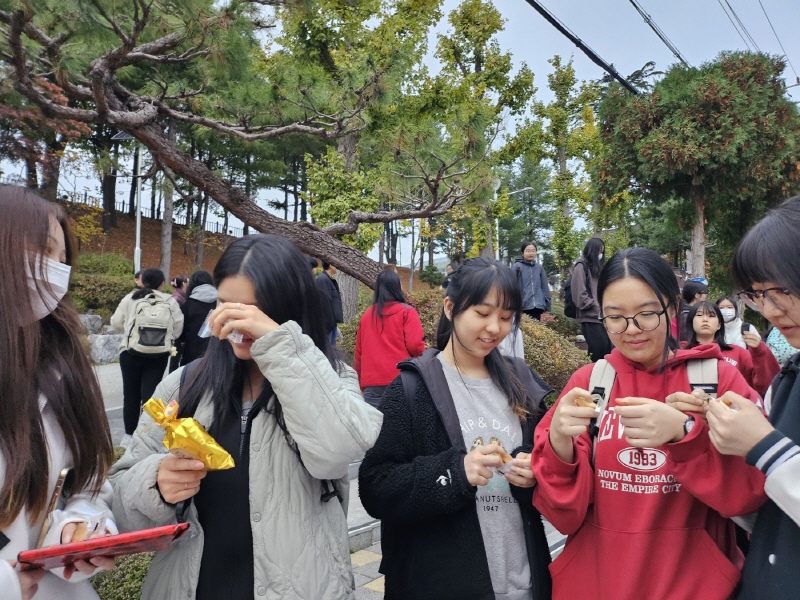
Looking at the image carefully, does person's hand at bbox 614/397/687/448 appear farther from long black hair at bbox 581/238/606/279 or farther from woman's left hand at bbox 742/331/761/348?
long black hair at bbox 581/238/606/279

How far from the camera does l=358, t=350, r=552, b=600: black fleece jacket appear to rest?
1651mm

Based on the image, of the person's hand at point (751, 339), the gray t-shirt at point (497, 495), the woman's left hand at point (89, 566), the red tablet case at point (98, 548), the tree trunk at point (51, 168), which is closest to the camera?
the red tablet case at point (98, 548)

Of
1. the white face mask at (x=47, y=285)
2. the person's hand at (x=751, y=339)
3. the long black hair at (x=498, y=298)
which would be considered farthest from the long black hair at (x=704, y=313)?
the white face mask at (x=47, y=285)

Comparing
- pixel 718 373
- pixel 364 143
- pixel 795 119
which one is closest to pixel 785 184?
pixel 795 119

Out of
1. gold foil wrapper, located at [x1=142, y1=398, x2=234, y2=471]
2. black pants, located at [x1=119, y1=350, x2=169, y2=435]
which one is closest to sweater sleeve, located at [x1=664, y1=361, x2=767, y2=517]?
gold foil wrapper, located at [x1=142, y1=398, x2=234, y2=471]

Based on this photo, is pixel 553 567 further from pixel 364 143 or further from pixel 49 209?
pixel 364 143

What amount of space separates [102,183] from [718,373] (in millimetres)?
30637

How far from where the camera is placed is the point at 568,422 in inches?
59.1

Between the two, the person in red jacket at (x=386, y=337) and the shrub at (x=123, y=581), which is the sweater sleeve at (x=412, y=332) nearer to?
the person in red jacket at (x=386, y=337)

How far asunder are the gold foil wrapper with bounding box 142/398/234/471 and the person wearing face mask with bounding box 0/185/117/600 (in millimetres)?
232

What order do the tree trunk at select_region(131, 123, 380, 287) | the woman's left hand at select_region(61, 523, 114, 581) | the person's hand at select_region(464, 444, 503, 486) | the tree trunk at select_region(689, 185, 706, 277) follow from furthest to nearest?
the tree trunk at select_region(689, 185, 706, 277) < the tree trunk at select_region(131, 123, 380, 287) < the person's hand at select_region(464, 444, 503, 486) < the woman's left hand at select_region(61, 523, 114, 581)

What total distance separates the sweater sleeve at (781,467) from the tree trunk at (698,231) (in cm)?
1478

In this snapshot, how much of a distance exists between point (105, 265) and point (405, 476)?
18114mm

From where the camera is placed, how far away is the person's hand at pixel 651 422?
137 centimetres
